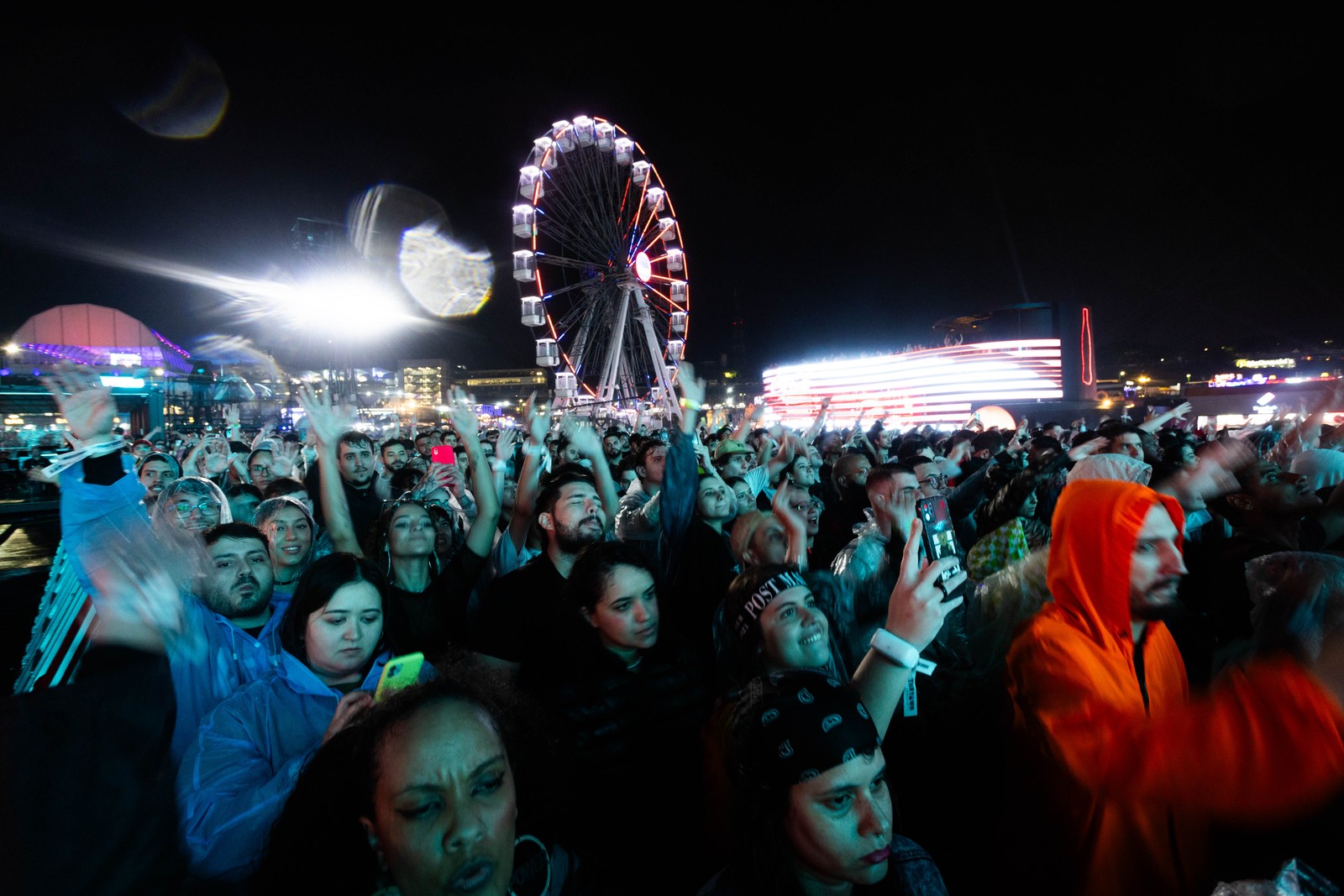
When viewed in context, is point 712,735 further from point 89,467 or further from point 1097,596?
point 89,467

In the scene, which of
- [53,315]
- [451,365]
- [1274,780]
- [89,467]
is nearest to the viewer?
[1274,780]

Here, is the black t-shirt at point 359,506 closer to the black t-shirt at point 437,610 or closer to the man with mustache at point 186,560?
the black t-shirt at point 437,610

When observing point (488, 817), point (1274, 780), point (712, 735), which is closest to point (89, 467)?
point (488, 817)

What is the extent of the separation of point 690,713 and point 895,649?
35.1 inches

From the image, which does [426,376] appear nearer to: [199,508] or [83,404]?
[199,508]

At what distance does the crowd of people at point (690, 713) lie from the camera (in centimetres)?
131

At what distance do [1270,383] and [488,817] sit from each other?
49270mm

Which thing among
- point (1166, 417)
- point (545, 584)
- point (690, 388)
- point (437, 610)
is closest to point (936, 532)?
point (545, 584)

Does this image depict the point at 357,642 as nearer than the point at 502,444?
Yes

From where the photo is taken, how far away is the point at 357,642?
2.16 meters

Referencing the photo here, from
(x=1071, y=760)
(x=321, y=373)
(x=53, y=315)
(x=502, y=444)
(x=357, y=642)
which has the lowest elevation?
(x=1071, y=760)

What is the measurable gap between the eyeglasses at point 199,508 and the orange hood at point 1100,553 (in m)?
4.66

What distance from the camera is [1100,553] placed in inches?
71.4

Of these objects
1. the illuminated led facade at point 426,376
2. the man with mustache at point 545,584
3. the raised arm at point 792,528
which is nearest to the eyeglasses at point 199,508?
the man with mustache at point 545,584
